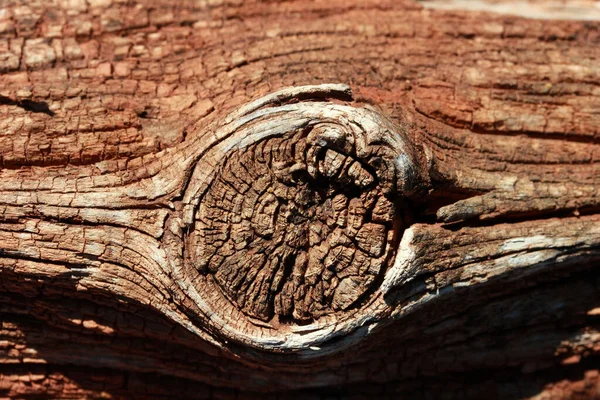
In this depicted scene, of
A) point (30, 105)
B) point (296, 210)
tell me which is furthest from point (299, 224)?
point (30, 105)

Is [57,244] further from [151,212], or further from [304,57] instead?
[304,57]

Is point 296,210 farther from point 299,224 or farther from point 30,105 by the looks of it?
point 30,105

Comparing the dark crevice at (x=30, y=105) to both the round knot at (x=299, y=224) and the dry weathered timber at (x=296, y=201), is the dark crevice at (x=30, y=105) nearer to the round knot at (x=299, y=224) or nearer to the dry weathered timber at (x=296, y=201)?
the dry weathered timber at (x=296, y=201)

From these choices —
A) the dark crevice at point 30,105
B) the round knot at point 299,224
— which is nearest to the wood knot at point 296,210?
the round knot at point 299,224

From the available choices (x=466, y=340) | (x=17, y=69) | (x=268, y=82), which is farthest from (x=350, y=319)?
(x=17, y=69)

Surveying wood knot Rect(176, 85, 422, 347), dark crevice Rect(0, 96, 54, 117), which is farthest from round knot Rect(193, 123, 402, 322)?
dark crevice Rect(0, 96, 54, 117)

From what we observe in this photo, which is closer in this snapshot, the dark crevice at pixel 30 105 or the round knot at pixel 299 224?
the round knot at pixel 299 224

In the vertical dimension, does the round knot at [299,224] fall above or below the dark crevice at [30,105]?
below

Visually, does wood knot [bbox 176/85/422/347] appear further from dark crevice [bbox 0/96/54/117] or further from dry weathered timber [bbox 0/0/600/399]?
dark crevice [bbox 0/96/54/117]
